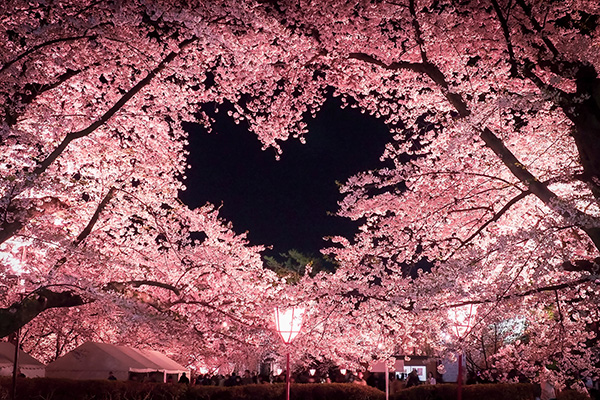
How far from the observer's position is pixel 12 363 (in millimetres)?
15656

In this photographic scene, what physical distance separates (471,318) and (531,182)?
4072mm

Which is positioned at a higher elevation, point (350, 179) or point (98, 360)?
point (350, 179)

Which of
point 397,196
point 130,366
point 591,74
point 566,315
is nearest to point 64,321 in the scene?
point 130,366

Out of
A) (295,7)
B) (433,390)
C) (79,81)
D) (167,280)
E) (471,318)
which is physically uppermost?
(295,7)

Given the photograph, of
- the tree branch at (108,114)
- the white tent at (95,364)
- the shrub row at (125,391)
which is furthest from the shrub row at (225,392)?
the tree branch at (108,114)

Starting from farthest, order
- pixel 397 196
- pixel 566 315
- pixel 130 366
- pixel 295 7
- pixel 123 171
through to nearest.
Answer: pixel 130 366 → pixel 123 171 → pixel 397 196 → pixel 566 315 → pixel 295 7

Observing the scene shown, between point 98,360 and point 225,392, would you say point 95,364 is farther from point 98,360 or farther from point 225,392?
point 225,392

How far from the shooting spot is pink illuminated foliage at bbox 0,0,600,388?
8.33 m

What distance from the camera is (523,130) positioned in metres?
11.5

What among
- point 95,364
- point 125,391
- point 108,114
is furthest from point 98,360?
point 108,114

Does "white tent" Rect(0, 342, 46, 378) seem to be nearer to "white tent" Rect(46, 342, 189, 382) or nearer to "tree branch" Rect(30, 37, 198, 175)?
"white tent" Rect(46, 342, 189, 382)

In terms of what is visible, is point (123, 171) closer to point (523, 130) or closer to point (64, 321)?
point (64, 321)

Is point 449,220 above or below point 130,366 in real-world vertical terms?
above

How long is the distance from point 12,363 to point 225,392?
5485mm
